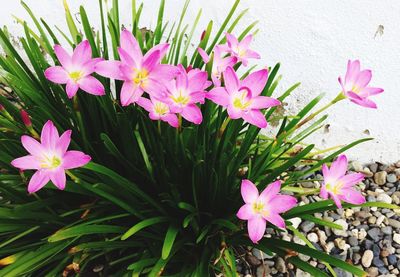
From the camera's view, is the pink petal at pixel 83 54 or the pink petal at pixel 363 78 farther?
the pink petal at pixel 363 78

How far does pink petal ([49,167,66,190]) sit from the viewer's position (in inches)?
39.9

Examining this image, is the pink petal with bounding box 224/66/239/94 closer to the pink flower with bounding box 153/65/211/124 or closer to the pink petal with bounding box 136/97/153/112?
the pink flower with bounding box 153/65/211/124

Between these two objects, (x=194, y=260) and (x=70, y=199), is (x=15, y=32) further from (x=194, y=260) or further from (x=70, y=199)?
(x=194, y=260)

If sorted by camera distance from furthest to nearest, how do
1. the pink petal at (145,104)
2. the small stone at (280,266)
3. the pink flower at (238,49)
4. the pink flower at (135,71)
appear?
the small stone at (280,266) → the pink flower at (238,49) → the pink petal at (145,104) → the pink flower at (135,71)

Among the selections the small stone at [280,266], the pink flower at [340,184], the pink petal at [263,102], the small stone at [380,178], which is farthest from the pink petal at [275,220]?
the small stone at [380,178]

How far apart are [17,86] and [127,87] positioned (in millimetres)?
641

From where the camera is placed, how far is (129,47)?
3.36 feet

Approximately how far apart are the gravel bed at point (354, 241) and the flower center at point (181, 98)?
76 cm

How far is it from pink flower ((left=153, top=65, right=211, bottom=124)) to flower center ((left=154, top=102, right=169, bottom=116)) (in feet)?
0.31

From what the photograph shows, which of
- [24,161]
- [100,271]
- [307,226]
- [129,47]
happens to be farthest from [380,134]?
[24,161]

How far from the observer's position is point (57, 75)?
1074 millimetres

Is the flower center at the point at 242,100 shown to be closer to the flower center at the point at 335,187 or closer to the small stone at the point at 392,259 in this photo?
the flower center at the point at 335,187

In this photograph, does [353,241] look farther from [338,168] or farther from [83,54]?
[83,54]

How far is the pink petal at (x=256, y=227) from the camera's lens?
1.09m
